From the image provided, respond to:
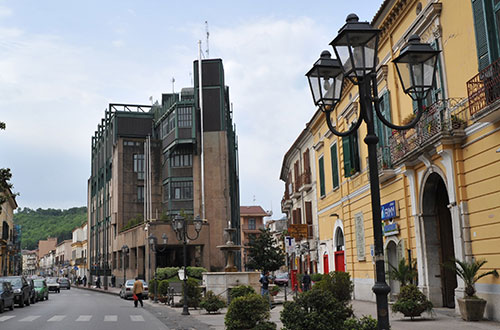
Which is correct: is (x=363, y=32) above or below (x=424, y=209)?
above

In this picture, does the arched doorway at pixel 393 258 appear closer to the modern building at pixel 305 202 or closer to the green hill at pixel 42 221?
the modern building at pixel 305 202

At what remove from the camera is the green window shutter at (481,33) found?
493 inches

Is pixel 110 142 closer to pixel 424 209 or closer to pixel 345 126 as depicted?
pixel 345 126

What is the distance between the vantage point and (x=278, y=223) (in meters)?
76.6

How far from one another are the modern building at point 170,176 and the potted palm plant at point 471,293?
109 ft

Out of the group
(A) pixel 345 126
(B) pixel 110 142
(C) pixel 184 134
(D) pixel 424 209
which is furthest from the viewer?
(B) pixel 110 142

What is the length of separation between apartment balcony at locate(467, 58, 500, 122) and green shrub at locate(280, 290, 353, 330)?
17.7 ft

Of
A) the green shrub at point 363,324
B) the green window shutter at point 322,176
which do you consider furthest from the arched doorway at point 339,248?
Answer: the green shrub at point 363,324

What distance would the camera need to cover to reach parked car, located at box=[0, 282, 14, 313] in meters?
21.8

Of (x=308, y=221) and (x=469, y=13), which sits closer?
(x=469, y=13)

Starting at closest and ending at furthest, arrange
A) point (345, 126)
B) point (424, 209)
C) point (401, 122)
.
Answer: point (424, 209) → point (401, 122) → point (345, 126)

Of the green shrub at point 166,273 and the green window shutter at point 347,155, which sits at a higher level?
the green window shutter at point 347,155

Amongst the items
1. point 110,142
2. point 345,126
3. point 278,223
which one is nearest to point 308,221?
point 345,126

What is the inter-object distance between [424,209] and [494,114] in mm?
5712
